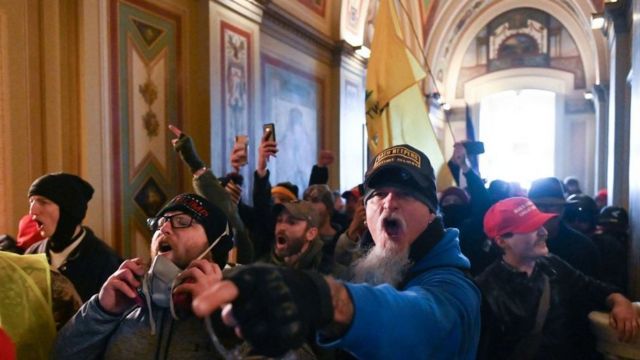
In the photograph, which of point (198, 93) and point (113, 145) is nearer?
point (113, 145)

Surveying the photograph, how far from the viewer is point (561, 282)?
2.70 meters

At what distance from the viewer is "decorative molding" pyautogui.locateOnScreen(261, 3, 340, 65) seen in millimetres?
7746

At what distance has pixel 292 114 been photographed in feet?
28.3

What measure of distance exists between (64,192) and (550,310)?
2527 millimetres

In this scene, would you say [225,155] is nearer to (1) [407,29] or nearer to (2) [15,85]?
(2) [15,85]

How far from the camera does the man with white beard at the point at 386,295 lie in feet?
2.84

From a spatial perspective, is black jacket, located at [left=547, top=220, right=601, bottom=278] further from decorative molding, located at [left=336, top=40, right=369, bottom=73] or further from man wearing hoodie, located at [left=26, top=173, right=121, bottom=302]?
decorative molding, located at [left=336, top=40, right=369, bottom=73]

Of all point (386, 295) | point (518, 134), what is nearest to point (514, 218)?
point (386, 295)

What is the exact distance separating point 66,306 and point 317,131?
759 cm

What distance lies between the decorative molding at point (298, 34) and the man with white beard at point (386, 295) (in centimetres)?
632

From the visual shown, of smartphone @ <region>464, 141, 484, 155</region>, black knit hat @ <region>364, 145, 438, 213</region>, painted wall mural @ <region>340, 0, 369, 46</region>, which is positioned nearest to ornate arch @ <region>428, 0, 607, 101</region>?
painted wall mural @ <region>340, 0, 369, 46</region>

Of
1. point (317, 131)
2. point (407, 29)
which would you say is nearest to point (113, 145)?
point (317, 131)

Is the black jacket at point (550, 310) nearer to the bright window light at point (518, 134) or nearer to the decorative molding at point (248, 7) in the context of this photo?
the decorative molding at point (248, 7)

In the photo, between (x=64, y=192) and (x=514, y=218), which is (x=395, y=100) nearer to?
(x=514, y=218)
